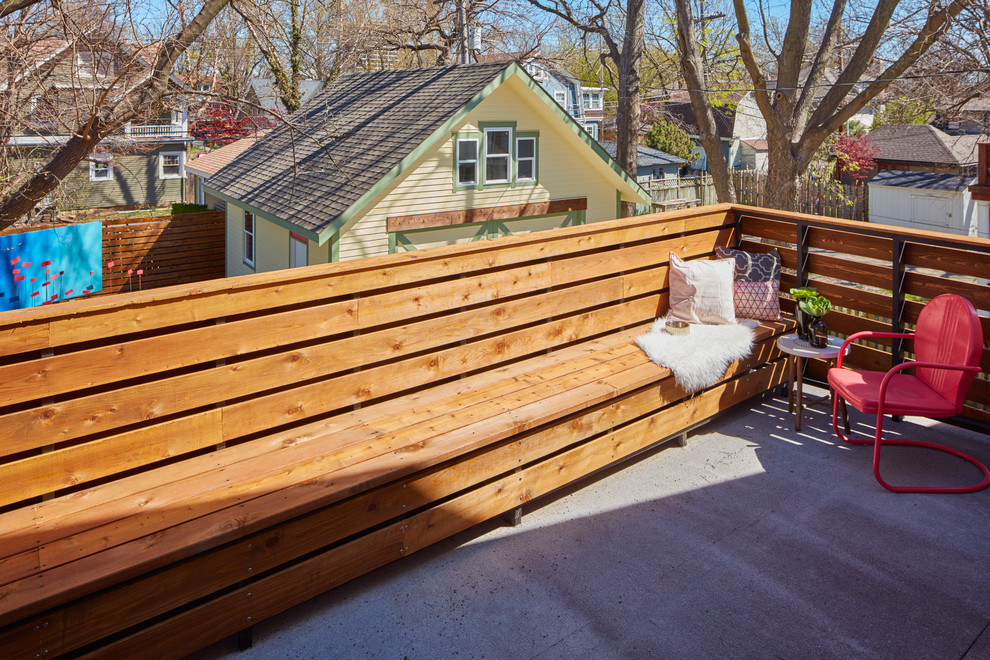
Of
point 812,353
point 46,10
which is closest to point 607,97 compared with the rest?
point 46,10

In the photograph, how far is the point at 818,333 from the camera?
175 inches

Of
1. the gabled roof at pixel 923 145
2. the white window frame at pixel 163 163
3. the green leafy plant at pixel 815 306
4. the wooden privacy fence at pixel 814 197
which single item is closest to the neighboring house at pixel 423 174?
the green leafy plant at pixel 815 306

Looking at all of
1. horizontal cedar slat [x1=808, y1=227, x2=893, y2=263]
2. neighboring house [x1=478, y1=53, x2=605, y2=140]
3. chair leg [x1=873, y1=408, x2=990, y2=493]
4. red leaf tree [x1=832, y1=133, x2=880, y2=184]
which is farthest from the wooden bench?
neighboring house [x1=478, y1=53, x2=605, y2=140]

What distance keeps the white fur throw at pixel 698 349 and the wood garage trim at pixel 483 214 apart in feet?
22.4

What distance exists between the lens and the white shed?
20516mm

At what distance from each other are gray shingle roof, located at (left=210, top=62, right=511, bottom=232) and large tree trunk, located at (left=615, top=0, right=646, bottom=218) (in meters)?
3.08

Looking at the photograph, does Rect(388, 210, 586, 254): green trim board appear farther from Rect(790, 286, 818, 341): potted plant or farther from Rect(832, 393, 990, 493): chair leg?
Rect(832, 393, 990, 493): chair leg

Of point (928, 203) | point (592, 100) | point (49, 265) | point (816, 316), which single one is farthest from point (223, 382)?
point (592, 100)

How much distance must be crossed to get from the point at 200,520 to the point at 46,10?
7.04 m

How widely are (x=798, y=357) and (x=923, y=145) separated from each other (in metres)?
22.4

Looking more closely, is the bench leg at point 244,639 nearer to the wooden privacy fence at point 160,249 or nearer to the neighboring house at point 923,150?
the wooden privacy fence at point 160,249

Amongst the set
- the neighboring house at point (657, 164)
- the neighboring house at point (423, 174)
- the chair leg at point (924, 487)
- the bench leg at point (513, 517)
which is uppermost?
the neighboring house at point (657, 164)

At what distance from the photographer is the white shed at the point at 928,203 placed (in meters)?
20.5

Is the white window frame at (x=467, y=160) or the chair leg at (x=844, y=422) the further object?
the white window frame at (x=467, y=160)
